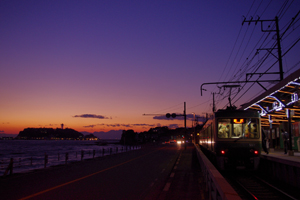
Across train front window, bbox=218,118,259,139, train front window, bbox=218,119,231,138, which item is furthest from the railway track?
train front window, bbox=218,119,231,138

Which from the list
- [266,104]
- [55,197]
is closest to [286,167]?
[266,104]

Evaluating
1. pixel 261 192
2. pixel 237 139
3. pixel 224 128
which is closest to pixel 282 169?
pixel 237 139

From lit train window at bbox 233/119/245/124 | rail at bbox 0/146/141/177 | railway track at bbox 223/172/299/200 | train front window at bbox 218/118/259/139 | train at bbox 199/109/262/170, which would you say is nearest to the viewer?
railway track at bbox 223/172/299/200

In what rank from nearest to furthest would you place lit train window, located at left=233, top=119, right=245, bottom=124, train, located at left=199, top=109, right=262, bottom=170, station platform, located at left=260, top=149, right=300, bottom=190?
1. station platform, located at left=260, top=149, right=300, bottom=190
2. train, located at left=199, top=109, right=262, bottom=170
3. lit train window, located at left=233, top=119, right=245, bottom=124

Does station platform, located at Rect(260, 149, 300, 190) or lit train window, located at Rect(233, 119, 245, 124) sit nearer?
station platform, located at Rect(260, 149, 300, 190)

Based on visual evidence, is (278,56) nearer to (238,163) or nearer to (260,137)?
(260,137)

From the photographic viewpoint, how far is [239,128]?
15328mm

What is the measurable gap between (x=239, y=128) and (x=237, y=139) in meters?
0.69

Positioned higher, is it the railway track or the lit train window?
the lit train window

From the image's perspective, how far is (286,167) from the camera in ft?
41.4

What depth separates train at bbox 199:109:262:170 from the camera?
1477 cm

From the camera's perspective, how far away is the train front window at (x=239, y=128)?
15125mm

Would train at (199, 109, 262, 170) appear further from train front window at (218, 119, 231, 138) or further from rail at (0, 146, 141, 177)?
rail at (0, 146, 141, 177)

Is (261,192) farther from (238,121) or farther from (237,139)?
(238,121)
